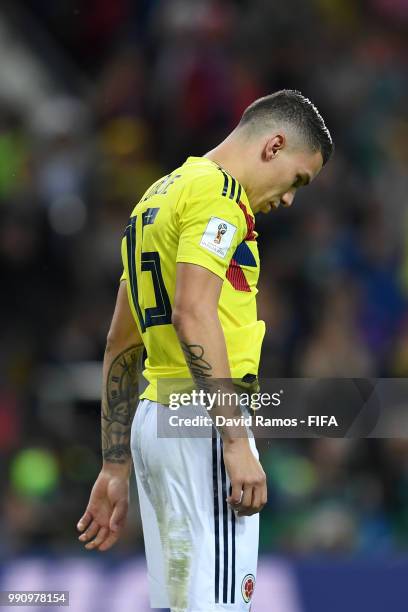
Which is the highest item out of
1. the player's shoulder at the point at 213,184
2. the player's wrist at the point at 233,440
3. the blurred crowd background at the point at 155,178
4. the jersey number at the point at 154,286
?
the blurred crowd background at the point at 155,178

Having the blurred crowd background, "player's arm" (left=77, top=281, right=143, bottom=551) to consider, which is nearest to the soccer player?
"player's arm" (left=77, top=281, right=143, bottom=551)

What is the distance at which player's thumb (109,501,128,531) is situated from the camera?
11.7 feet

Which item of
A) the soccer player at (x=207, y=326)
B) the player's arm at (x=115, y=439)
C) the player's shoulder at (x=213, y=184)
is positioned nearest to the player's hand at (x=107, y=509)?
the player's arm at (x=115, y=439)

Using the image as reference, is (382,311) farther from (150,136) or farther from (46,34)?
(46,34)

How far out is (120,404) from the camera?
3.58m

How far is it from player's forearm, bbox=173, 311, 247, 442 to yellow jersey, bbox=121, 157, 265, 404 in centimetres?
15

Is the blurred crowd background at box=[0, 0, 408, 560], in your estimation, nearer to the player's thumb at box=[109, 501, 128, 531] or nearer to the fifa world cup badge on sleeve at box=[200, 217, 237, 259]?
the player's thumb at box=[109, 501, 128, 531]

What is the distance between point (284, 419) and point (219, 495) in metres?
1.35

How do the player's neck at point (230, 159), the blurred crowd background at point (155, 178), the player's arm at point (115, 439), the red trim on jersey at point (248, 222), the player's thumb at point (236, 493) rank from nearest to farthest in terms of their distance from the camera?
the player's thumb at point (236, 493)
the red trim on jersey at point (248, 222)
the player's neck at point (230, 159)
the player's arm at point (115, 439)
the blurred crowd background at point (155, 178)

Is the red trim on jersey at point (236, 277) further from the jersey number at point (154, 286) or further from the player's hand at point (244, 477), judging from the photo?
the player's hand at point (244, 477)

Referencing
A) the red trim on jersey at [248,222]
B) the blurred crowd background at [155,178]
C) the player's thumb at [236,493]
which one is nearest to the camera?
the player's thumb at [236,493]

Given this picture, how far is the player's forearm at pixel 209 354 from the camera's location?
2.92 metres

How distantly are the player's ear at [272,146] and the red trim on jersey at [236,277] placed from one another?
0.36 m

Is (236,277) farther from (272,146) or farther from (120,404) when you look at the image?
(120,404)
